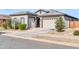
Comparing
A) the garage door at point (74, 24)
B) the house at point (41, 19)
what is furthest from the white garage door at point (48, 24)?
Result: the garage door at point (74, 24)

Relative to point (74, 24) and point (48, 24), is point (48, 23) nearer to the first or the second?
point (48, 24)

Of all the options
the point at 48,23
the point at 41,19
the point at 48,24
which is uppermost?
the point at 41,19

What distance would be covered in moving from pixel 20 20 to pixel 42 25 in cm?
416

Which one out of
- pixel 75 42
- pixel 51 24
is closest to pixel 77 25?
pixel 51 24

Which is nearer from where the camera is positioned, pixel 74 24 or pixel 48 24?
pixel 74 24

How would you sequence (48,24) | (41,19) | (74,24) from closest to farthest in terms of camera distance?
(74,24) < (48,24) < (41,19)

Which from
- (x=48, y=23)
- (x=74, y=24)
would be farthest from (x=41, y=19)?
(x=74, y=24)

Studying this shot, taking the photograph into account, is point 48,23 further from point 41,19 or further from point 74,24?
point 74,24

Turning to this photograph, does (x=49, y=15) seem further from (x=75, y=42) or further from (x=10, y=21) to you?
(x=75, y=42)

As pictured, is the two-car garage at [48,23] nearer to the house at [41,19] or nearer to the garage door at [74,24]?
the house at [41,19]

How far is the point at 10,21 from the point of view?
34.6 metres

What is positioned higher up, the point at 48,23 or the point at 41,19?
the point at 41,19

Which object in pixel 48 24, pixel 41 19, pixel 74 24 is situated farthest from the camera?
pixel 41 19

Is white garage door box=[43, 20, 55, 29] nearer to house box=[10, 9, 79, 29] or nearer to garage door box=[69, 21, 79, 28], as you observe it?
house box=[10, 9, 79, 29]
